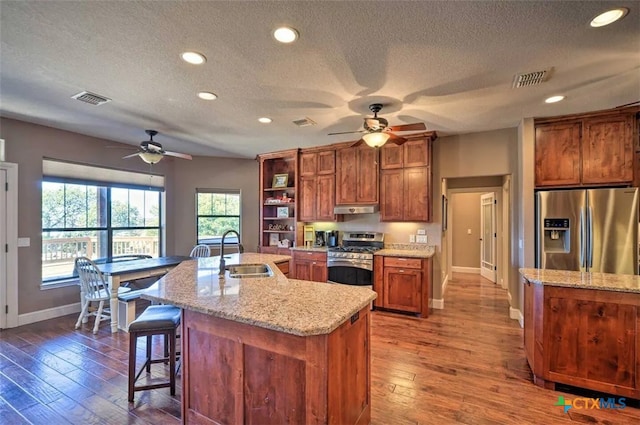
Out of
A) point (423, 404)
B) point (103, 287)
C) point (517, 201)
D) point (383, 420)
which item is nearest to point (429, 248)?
point (517, 201)

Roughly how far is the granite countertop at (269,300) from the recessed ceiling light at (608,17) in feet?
7.50

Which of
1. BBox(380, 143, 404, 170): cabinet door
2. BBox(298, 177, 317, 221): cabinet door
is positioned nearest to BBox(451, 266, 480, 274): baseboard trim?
BBox(380, 143, 404, 170): cabinet door

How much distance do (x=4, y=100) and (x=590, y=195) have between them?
668 cm

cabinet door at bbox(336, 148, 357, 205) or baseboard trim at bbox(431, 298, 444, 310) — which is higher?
cabinet door at bbox(336, 148, 357, 205)

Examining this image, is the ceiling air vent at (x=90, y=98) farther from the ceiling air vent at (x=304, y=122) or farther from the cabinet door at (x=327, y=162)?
the cabinet door at (x=327, y=162)

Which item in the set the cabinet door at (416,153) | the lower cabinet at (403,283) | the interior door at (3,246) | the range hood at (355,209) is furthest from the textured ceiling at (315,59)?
the lower cabinet at (403,283)

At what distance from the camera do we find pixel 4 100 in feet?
Result: 10.9

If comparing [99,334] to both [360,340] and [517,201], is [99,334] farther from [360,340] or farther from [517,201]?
[517,201]

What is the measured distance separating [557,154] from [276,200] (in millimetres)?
4489

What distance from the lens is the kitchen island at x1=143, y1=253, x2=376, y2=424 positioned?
5.05 feet

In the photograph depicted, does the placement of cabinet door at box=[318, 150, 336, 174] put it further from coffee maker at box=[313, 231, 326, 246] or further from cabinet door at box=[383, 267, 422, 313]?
cabinet door at box=[383, 267, 422, 313]

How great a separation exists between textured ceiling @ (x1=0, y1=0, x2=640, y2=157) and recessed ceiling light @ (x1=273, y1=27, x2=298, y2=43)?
6cm

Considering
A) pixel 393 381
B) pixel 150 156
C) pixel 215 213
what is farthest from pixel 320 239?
pixel 393 381

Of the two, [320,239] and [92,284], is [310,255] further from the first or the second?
[92,284]
